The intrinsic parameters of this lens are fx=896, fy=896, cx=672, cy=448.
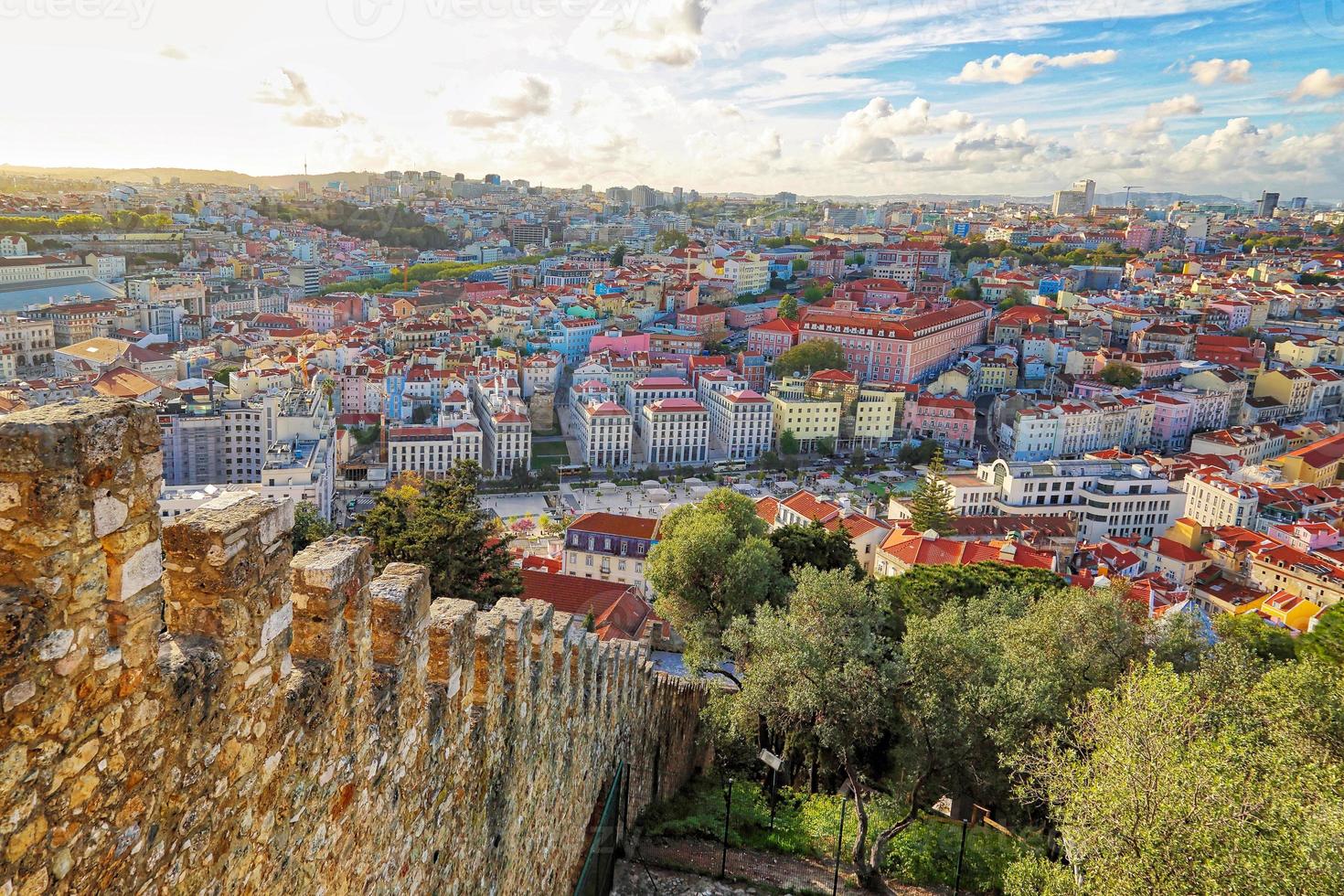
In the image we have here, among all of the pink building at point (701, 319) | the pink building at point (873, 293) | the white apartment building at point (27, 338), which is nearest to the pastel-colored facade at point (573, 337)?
the pink building at point (701, 319)

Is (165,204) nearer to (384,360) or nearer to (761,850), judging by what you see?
(384,360)

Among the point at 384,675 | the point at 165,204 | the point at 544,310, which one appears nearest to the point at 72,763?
the point at 384,675

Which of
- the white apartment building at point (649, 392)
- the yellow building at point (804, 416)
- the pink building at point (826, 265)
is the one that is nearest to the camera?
the yellow building at point (804, 416)

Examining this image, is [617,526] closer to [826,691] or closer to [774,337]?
[826,691]

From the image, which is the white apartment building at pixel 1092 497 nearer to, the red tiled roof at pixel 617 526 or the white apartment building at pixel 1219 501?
the white apartment building at pixel 1219 501

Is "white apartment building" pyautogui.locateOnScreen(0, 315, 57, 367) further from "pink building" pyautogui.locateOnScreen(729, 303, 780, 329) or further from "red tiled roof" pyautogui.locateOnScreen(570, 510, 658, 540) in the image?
"pink building" pyautogui.locateOnScreen(729, 303, 780, 329)

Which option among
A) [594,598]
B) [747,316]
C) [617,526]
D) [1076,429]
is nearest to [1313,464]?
[1076,429]
